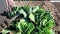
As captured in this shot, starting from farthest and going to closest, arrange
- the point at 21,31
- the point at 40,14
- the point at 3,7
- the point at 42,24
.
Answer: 1. the point at 3,7
2. the point at 40,14
3. the point at 42,24
4. the point at 21,31

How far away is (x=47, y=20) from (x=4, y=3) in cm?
129

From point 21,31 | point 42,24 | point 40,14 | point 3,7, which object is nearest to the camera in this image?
point 21,31

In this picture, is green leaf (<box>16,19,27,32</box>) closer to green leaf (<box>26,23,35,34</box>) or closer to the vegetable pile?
the vegetable pile

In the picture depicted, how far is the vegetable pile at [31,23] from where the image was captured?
4.21 meters

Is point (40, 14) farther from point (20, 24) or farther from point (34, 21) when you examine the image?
point (20, 24)

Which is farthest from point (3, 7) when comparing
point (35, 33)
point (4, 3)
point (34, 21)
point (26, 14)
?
point (35, 33)

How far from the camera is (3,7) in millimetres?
5199

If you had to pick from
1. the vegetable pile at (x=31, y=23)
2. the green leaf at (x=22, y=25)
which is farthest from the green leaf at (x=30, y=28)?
the green leaf at (x=22, y=25)

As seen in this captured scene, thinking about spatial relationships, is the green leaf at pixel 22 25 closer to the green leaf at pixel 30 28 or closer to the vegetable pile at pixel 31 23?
the vegetable pile at pixel 31 23

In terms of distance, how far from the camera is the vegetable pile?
4.21m

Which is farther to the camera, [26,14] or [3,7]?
[3,7]

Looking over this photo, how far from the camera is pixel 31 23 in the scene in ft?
14.0

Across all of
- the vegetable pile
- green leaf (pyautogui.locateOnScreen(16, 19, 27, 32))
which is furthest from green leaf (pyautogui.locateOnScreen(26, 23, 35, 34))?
green leaf (pyautogui.locateOnScreen(16, 19, 27, 32))

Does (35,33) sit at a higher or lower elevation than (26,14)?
lower
